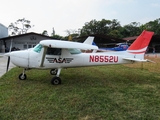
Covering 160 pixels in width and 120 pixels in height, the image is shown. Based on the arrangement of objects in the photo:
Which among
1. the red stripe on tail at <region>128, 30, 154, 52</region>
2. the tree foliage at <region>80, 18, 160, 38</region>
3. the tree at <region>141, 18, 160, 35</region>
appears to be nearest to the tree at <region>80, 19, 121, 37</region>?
the tree foliage at <region>80, 18, 160, 38</region>

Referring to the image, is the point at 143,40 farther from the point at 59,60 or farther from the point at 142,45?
the point at 59,60

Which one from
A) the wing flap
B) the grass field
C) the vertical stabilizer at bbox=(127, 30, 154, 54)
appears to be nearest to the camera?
the grass field

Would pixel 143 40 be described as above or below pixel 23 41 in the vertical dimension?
below

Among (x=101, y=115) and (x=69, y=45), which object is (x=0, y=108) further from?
(x=69, y=45)

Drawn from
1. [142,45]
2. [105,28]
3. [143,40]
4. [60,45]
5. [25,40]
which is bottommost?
[60,45]

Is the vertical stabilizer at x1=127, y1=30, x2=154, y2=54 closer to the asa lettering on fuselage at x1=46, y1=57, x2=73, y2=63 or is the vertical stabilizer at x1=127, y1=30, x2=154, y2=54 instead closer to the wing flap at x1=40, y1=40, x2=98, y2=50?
the wing flap at x1=40, y1=40, x2=98, y2=50

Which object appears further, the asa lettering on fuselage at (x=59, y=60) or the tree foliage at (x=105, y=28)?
the tree foliage at (x=105, y=28)

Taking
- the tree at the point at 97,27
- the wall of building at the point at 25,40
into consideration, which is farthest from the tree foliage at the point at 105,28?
the wall of building at the point at 25,40

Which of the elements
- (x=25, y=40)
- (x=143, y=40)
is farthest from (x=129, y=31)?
(x=143, y=40)

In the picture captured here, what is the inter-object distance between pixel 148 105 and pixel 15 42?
31.8 metres

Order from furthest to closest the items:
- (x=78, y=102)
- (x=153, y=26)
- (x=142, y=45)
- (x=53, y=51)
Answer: (x=153, y=26)
(x=142, y=45)
(x=53, y=51)
(x=78, y=102)

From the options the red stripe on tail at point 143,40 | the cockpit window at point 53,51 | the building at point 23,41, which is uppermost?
the building at point 23,41

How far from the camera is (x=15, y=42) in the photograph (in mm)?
32469

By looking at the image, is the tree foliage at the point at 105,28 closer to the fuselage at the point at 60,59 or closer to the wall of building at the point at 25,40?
the wall of building at the point at 25,40
